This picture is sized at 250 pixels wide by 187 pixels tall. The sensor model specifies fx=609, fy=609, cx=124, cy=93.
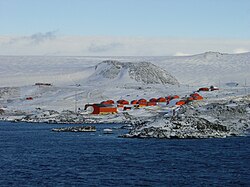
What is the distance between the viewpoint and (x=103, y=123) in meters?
111

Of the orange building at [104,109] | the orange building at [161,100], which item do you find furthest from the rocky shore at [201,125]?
the orange building at [161,100]

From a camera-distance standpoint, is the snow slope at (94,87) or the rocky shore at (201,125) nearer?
the rocky shore at (201,125)

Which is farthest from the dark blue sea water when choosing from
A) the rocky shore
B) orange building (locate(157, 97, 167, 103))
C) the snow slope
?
the snow slope

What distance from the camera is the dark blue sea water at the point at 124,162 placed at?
41.1m

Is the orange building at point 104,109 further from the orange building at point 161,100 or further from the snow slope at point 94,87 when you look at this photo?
the snow slope at point 94,87

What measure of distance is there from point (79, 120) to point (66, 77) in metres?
85.9

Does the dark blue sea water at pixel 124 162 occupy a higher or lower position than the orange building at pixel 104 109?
higher

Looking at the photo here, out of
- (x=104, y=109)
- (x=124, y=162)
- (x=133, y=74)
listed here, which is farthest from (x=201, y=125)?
(x=133, y=74)

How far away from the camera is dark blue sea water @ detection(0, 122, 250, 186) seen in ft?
135

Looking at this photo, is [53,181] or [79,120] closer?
[53,181]

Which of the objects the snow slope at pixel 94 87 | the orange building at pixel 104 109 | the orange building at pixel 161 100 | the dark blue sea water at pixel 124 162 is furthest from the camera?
the snow slope at pixel 94 87

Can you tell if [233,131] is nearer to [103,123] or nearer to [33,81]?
[103,123]

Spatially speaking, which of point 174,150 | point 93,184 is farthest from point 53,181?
point 174,150

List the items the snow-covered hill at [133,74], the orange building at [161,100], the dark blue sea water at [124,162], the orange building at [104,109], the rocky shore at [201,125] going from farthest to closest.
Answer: the snow-covered hill at [133,74]
the orange building at [161,100]
the orange building at [104,109]
the rocky shore at [201,125]
the dark blue sea water at [124,162]
